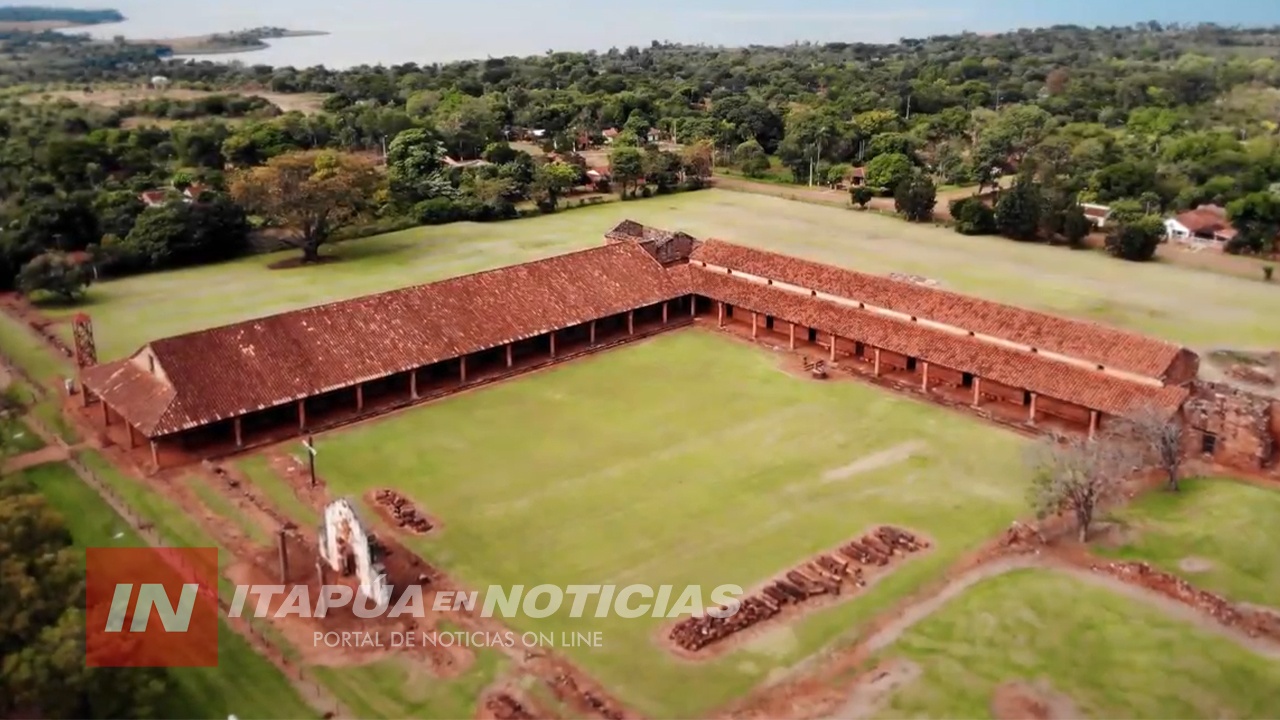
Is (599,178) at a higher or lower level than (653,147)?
lower

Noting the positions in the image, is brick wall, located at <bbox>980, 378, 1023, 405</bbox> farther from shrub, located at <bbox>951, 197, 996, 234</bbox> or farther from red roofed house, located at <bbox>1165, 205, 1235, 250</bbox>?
red roofed house, located at <bbox>1165, 205, 1235, 250</bbox>

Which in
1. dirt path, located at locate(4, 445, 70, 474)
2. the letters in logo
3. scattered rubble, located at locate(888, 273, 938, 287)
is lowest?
the letters in logo

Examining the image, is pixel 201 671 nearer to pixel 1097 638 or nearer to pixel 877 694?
pixel 877 694

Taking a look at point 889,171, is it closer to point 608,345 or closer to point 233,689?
point 608,345

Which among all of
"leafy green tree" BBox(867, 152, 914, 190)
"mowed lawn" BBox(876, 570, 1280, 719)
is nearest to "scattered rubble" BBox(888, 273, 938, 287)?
"leafy green tree" BBox(867, 152, 914, 190)

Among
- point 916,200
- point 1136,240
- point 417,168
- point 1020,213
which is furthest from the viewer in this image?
point 417,168

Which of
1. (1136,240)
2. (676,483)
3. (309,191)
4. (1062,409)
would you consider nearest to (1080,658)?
(676,483)
